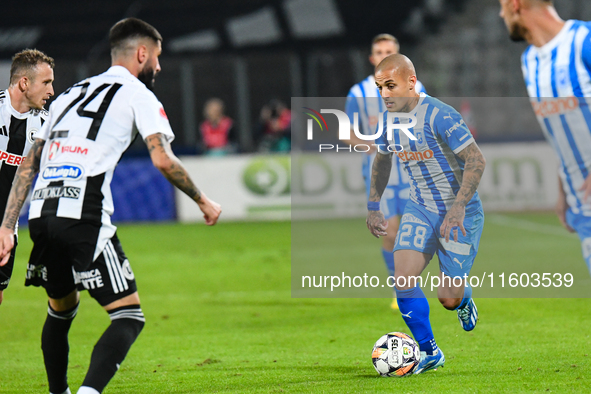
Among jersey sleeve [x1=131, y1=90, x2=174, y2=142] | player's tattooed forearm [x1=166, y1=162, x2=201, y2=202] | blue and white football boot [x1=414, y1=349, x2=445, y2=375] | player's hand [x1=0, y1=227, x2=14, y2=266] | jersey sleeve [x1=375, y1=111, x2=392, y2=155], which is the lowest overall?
blue and white football boot [x1=414, y1=349, x2=445, y2=375]

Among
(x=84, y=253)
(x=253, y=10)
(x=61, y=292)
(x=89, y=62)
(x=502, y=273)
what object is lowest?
(x=502, y=273)

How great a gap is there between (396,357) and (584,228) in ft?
4.54

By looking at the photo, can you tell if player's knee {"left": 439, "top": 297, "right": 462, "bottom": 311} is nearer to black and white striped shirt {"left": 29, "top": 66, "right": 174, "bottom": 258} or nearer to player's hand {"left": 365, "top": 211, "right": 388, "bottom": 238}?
player's hand {"left": 365, "top": 211, "right": 388, "bottom": 238}

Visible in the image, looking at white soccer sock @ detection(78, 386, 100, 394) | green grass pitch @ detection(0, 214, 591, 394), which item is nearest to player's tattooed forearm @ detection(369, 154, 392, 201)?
green grass pitch @ detection(0, 214, 591, 394)

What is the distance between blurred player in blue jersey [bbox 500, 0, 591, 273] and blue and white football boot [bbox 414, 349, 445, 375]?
122 centimetres

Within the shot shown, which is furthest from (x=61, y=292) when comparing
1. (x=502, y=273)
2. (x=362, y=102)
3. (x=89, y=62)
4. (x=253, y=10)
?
(x=253, y=10)

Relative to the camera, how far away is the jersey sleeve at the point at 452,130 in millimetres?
4645

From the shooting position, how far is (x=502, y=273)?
859 centimetres

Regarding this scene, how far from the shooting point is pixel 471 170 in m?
4.67

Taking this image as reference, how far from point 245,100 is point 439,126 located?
1491 centimetres

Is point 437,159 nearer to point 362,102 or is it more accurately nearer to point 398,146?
point 398,146

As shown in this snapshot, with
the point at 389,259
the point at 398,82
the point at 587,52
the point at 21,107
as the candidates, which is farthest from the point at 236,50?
the point at 587,52

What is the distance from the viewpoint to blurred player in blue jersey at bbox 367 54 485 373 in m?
4.69

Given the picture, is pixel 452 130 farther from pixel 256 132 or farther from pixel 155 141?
pixel 256 132
